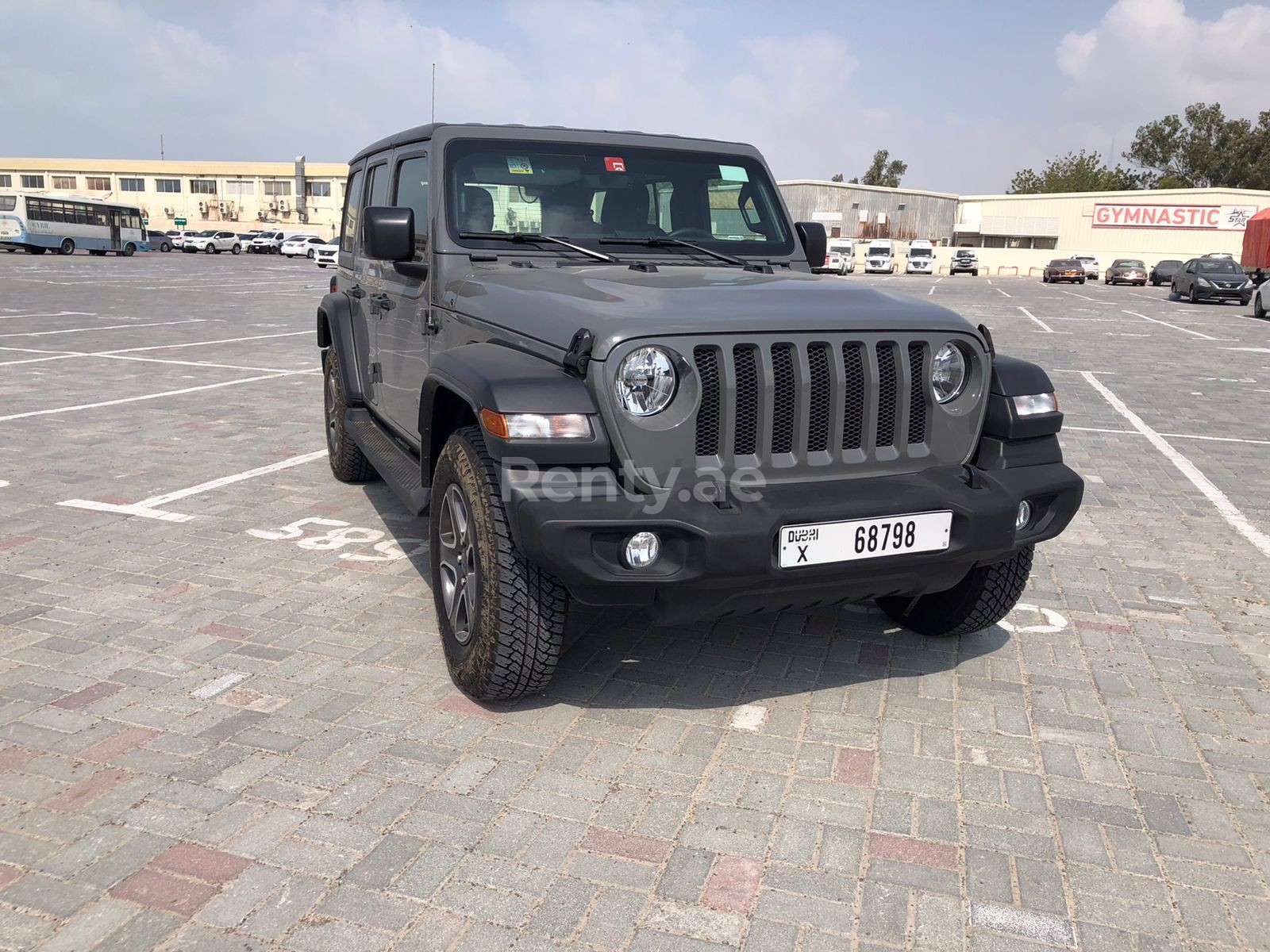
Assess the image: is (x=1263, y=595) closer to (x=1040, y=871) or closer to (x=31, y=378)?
(x=1040, y=871)

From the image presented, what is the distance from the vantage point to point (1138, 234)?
67375 millimetres

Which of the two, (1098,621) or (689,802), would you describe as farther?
(1098,621)

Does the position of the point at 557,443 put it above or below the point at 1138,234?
below

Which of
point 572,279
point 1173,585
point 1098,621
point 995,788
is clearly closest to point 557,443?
point 572,279

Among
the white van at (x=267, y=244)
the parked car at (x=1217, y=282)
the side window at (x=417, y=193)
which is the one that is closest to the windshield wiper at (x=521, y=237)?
the side window at (x=417, y=193)

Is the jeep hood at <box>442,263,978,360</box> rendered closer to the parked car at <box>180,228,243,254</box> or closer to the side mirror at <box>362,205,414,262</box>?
the side mirror at <box>362,205,414,262</box>

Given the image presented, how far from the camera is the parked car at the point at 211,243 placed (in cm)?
6003

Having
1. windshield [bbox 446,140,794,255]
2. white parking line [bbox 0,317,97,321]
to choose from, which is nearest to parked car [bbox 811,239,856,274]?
white parking line [bbox 0,317,97,321]

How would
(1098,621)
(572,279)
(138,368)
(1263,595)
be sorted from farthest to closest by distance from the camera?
1. (138,368)
2. (1263,595)
3. (1098,621)
4. (572,279)

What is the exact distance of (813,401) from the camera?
11.0ft

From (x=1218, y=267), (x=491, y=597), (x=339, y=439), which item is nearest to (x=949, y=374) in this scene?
(x=491, y=597)

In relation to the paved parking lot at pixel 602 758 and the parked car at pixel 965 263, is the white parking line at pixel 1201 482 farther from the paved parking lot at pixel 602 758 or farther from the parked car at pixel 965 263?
the parked car at pixel 965 263

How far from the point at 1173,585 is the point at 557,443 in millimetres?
3622

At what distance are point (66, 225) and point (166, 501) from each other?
163ft
